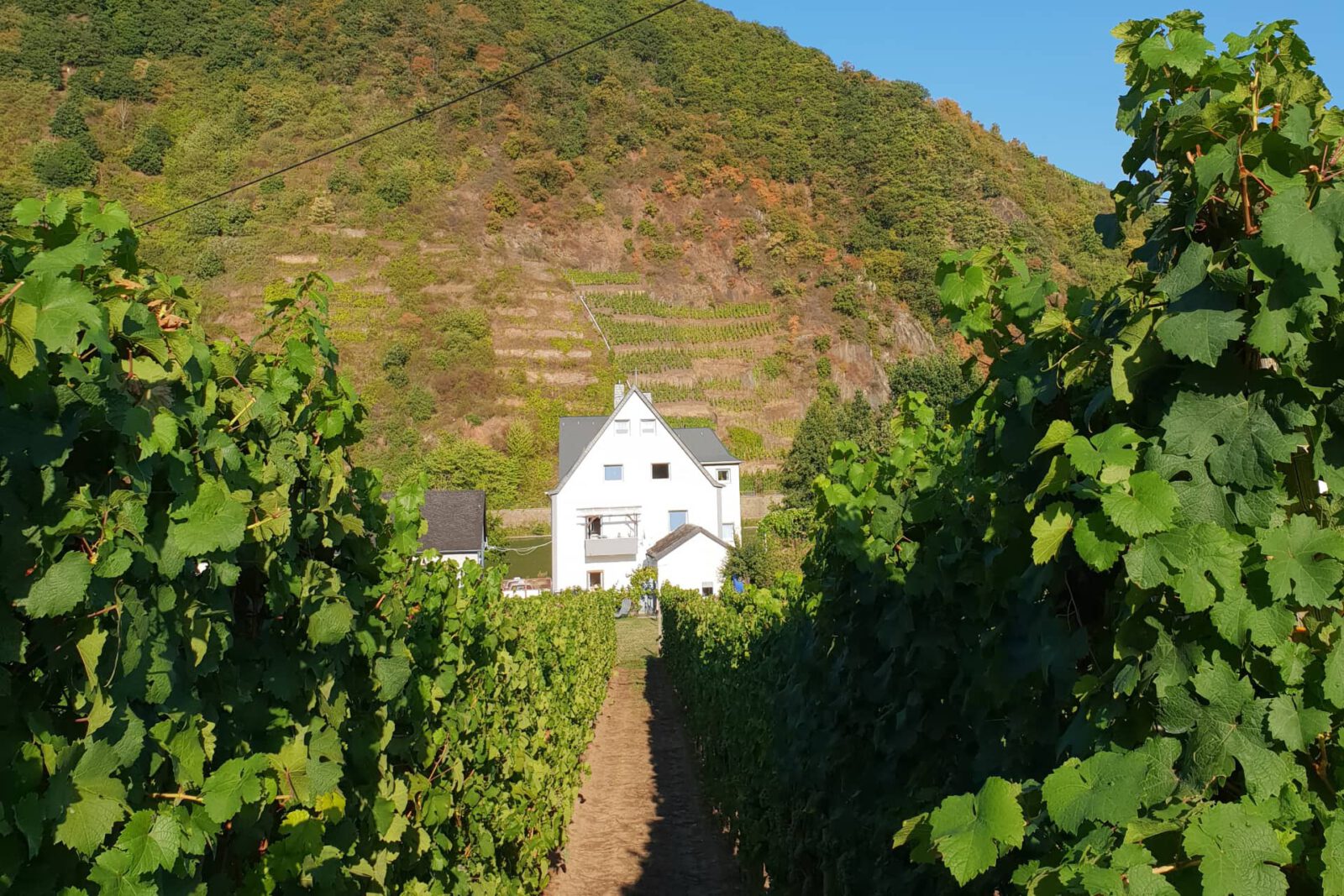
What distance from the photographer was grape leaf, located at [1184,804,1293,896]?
181 cm

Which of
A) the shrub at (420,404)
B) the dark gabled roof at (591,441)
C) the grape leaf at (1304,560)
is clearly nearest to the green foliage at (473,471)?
the dark gabled roof at (591,441)

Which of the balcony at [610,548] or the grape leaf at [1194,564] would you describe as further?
the balcony at [610,548]

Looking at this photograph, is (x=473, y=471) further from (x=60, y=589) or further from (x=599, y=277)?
(x=60, y=589)

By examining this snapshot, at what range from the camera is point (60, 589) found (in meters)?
1.97

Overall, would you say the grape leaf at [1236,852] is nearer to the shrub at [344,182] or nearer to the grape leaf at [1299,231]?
the grape leaf at [1299,231]

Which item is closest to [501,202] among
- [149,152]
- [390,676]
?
[149,152]

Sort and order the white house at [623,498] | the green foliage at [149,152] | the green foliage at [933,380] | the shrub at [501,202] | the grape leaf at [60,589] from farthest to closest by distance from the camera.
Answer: the green foliage at [149,152]
the shrub at [501,202]
the green foliage at [933,380]
the white house at [623,498]
the grape leaf at [60,589]

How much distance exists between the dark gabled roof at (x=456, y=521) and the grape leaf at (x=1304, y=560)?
1366 inches

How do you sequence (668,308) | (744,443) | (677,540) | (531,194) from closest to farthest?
(677,540) → (744,443) → (668,308) → (531,194)

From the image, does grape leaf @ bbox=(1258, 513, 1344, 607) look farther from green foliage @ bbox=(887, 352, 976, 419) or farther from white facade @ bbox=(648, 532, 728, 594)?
green foliage @ bbox=(887, 352, 976, 419)

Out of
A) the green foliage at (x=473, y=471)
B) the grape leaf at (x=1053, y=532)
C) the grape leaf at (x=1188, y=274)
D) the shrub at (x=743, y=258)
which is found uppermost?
the shrub at (x=743, y=258)

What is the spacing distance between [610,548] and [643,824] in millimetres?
30605

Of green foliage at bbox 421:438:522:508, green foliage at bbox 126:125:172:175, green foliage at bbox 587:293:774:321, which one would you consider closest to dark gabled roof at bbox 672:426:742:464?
green foliage at bbox 421:438:522:508

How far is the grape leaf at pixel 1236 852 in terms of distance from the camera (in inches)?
71.4
